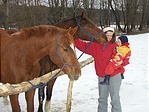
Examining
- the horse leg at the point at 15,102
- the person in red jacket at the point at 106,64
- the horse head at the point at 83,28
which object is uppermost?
the horse head at the point at 83,28

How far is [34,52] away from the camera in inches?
112

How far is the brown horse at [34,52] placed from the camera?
8.52 ft

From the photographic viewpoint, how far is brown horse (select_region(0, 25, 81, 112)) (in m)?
2.60

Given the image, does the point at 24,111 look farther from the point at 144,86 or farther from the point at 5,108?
the point at 144,86

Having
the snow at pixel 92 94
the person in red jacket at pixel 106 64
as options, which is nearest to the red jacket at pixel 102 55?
the person in red jacket at pixel 106 64

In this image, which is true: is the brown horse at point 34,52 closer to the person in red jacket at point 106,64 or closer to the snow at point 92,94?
the person in red jacket at point 106,64

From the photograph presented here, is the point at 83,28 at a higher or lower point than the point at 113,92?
higher

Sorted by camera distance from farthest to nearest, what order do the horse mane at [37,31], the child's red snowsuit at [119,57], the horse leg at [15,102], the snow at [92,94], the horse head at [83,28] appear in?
the snow at [92,94], the horse head at [83,28], the horse leg at [15,102], the child's red snowsuit at [119,57], the horse mane at [37,31]

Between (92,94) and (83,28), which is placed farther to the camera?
(92,94)

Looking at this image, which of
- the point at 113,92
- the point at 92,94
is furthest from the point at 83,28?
the point at 92,94

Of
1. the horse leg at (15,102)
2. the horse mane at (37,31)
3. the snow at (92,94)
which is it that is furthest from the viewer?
the snow at (92,94)

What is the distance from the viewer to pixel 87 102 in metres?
4.54

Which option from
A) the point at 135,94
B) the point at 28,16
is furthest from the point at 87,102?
the point at 28,16

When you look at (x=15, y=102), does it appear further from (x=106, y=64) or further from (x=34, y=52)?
(x=106, y=64)
